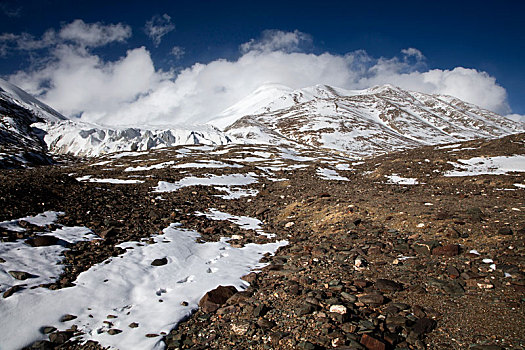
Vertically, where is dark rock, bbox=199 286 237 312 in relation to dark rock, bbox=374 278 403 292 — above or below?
below

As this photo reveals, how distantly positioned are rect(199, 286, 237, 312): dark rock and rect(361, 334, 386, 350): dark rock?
3.03m

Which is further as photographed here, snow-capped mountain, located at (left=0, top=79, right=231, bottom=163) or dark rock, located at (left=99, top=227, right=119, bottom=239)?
snow-capped mountain, located at (left=0, top=79, right=231, bottom=163)

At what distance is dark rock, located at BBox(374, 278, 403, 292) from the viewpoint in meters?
5.66

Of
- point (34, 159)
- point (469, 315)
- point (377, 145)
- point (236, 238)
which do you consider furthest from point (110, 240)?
point (377, 145)

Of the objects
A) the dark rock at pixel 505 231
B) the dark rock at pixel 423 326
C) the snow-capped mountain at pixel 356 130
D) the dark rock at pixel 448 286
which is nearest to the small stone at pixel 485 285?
the dark rock at pixel 448 286

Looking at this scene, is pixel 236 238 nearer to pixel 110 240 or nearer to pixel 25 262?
pixel 110 240

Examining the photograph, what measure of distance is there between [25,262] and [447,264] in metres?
10.6

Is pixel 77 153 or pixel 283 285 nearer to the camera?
pixel 283 285

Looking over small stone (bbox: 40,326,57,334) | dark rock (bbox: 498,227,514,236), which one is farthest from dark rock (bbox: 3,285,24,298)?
dark rock (bbox: 498,227,514,236)

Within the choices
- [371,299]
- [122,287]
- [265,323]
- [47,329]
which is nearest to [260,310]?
[265,323]

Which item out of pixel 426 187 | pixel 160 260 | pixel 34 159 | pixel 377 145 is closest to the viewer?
pixel 160 260

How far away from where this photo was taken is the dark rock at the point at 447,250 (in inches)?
274

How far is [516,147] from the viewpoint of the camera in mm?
25594

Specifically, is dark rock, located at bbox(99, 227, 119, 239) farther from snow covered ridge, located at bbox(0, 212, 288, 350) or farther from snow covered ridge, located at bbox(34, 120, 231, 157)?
snow covered ridge, located at bbox(34, 120, 231, 157)
